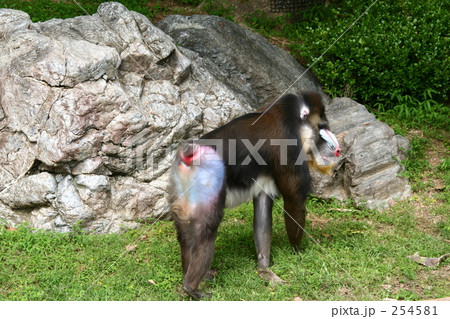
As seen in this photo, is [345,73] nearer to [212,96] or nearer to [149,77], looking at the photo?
[212,96]

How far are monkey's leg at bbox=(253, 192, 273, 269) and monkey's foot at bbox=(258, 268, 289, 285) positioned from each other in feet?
0.49

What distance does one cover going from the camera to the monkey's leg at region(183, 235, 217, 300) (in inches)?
178

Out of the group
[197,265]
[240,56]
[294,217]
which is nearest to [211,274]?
[197,265]

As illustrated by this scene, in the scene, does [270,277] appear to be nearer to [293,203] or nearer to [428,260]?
[293,203]

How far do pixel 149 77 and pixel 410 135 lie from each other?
3.51 m

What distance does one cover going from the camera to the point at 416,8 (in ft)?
26.8

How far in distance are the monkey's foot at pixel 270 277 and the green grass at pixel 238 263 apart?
0.21 ft

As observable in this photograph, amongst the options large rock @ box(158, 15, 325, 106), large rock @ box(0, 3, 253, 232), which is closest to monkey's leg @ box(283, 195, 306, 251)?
large rock @ box(0, 3, 253, 232)

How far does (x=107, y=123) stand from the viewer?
588 centimetres

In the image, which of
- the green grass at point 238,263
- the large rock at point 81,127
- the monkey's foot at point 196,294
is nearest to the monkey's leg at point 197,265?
the monkey's foot at point 196,294

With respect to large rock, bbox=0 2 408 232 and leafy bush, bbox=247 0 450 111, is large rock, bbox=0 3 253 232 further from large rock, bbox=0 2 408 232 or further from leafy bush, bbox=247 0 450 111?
leafy bush, bbox=247 0 450 111

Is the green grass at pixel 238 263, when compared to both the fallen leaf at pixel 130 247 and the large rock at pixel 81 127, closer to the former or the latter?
the fallen leaf at pixel 130 247

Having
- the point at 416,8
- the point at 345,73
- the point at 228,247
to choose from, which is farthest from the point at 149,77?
the point at 416,8

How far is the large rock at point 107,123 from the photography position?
18.9 ft
